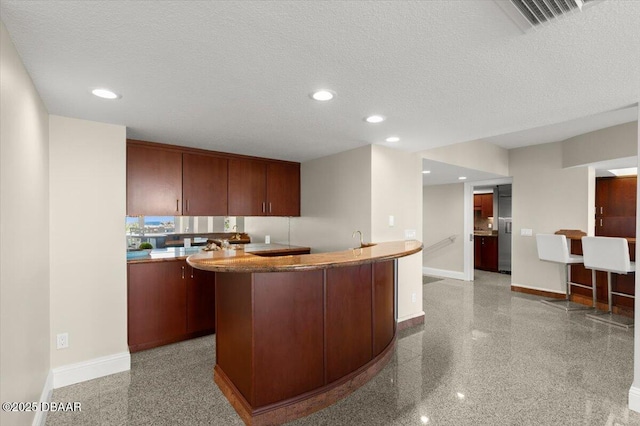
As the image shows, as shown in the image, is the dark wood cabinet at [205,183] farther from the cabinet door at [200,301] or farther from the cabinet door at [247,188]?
the cabinet door at [200,301]

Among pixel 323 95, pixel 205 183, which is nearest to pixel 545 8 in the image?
pixel 323 95

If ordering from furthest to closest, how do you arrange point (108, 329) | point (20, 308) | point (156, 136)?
point (156, 136) → point (108, 329) → point (20, 308)

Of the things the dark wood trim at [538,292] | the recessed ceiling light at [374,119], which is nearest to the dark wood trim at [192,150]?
the recessed ceiling light at [374,119]

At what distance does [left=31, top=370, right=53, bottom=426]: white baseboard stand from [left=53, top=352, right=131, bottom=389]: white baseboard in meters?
0.08

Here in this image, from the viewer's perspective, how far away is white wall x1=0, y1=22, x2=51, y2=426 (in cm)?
148

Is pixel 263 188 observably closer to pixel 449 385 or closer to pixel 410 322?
pixel 410 322

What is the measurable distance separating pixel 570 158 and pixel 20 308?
271 inches

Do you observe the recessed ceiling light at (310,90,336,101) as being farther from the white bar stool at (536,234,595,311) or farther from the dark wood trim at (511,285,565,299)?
the dark wood trim at (511,285,565,299)

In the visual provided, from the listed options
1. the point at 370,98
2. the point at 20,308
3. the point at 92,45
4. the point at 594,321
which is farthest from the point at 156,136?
the point at 594,321

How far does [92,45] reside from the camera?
60.9 inches

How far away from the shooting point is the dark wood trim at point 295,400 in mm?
2072

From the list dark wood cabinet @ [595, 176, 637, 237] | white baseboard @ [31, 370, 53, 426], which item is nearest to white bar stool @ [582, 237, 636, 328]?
dark wood cabinet @ [595, 176, 637, 237]

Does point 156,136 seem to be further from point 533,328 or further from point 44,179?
point 533,328

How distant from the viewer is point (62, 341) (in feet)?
8.62
